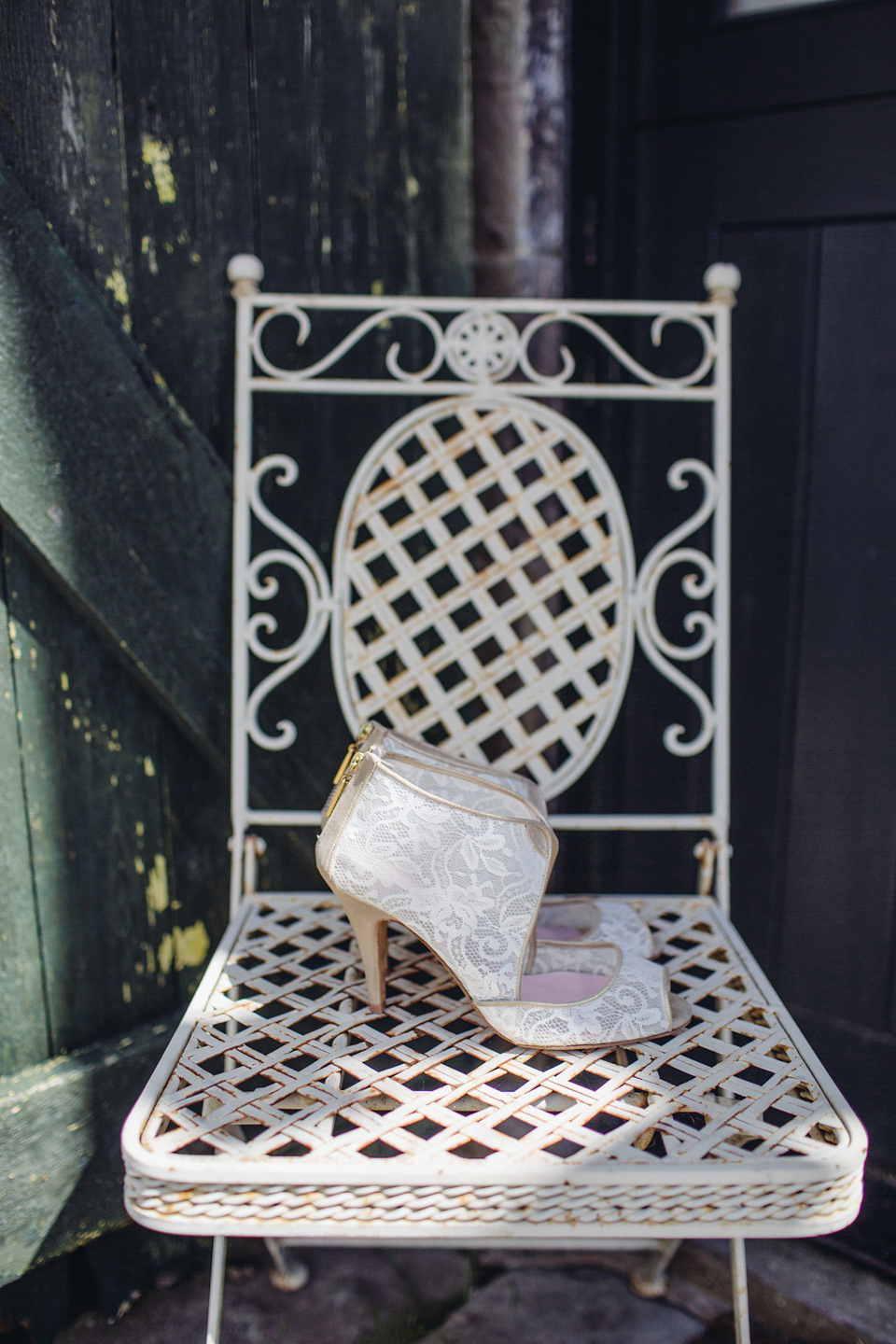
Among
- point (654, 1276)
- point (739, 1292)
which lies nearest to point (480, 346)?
point (739, 1292)

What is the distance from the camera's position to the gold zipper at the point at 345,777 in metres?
1.04

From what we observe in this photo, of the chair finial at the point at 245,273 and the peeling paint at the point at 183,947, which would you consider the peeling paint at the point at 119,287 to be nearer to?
the chair finial at the point at 245,273

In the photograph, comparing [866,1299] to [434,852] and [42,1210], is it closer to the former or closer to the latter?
[434,852]

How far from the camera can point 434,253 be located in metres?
1.52

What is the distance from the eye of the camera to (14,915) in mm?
1262

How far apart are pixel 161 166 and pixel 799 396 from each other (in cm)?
103

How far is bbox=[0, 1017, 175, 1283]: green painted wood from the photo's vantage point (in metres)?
1.24

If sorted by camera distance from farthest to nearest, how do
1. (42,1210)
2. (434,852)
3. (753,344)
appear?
1. (753,344)
2. (42,1210)
3. (434,852)

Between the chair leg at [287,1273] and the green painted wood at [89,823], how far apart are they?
406mm

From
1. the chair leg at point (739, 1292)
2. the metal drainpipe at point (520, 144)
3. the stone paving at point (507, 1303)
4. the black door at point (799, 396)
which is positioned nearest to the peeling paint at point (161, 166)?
the metal drainpipe at point (520, 144)

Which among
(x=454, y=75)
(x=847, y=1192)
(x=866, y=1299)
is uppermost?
(x=454, y=75)

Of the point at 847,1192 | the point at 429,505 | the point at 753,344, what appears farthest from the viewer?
the point at 753,344

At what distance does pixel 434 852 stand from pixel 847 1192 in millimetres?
502

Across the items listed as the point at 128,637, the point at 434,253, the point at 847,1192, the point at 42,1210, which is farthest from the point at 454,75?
the point at 42,1210
